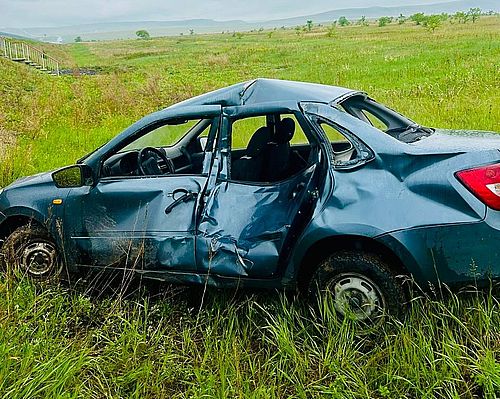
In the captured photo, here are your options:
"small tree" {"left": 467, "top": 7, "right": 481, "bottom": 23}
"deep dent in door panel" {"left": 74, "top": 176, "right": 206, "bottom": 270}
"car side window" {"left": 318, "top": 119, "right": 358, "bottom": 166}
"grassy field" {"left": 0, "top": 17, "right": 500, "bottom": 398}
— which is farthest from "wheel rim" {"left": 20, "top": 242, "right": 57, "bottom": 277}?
"small tree" {"left": 467, "top": 7, "right": 481, "bottom": 23}

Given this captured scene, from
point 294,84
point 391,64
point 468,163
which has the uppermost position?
point 294,84

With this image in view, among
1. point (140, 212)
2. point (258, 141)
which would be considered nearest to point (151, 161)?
point (140, 212)

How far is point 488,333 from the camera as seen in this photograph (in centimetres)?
312

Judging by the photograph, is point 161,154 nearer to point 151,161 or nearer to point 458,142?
point 151,161

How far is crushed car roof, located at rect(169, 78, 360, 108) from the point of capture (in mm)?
3877

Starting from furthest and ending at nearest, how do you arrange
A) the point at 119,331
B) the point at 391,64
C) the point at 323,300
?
the point at 391,64, the point at 119,331, the point at 323,300

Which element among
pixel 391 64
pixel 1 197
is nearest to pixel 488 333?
pixel 1 197

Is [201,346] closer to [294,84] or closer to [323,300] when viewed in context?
[323,300]

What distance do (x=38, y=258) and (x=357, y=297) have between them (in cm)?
260

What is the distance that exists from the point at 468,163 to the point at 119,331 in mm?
2372

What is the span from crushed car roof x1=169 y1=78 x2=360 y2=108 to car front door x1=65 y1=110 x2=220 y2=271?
0.48ft

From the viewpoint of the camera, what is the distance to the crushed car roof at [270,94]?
3.88 meters

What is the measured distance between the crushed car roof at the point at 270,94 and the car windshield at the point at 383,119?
93 millimetres

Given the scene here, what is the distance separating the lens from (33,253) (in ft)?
14.9
